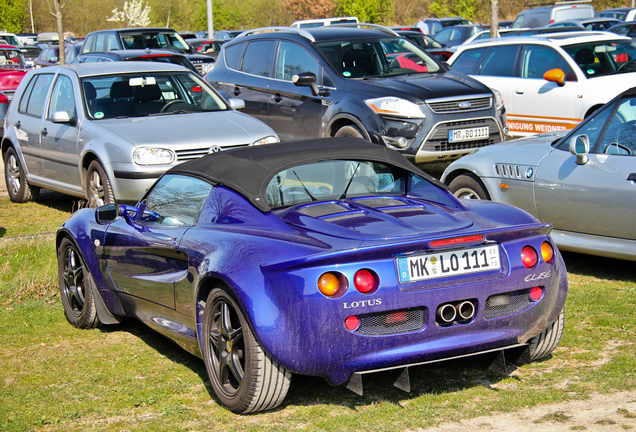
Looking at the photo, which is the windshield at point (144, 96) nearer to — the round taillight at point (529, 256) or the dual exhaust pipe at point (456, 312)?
the round taillight at point (529, 256)

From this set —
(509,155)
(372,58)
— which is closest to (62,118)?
(372,58)

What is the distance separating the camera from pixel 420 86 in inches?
403

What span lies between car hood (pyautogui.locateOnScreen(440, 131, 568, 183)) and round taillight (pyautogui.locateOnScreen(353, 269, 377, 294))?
3.65 metres

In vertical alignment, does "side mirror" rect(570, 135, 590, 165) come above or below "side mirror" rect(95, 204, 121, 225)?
above

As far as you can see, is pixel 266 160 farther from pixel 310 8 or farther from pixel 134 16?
pixel 134 16

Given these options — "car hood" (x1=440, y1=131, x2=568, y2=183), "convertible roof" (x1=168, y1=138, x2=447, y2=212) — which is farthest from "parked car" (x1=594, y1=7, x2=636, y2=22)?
"convertible roof" (x1=168, y1=138, x2=447, y2=212)

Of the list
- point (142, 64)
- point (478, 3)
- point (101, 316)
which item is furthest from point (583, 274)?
point (478, 3)

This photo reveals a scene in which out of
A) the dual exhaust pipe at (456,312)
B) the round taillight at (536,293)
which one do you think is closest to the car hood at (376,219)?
the dual exhaust pipe at (456,312)

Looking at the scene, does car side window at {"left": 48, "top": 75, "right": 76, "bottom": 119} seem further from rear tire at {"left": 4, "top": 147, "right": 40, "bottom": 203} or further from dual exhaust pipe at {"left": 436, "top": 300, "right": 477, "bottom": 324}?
dual exhaust pipe at {"left": 436, "top": 300, "right": 477, "bottom": 324}

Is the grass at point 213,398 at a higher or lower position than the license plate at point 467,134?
lower

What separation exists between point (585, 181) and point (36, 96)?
7182 millimetres

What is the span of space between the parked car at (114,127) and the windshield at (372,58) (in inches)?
68.6

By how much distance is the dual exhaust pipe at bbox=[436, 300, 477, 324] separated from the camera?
3.91 m

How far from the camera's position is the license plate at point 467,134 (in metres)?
10.0
